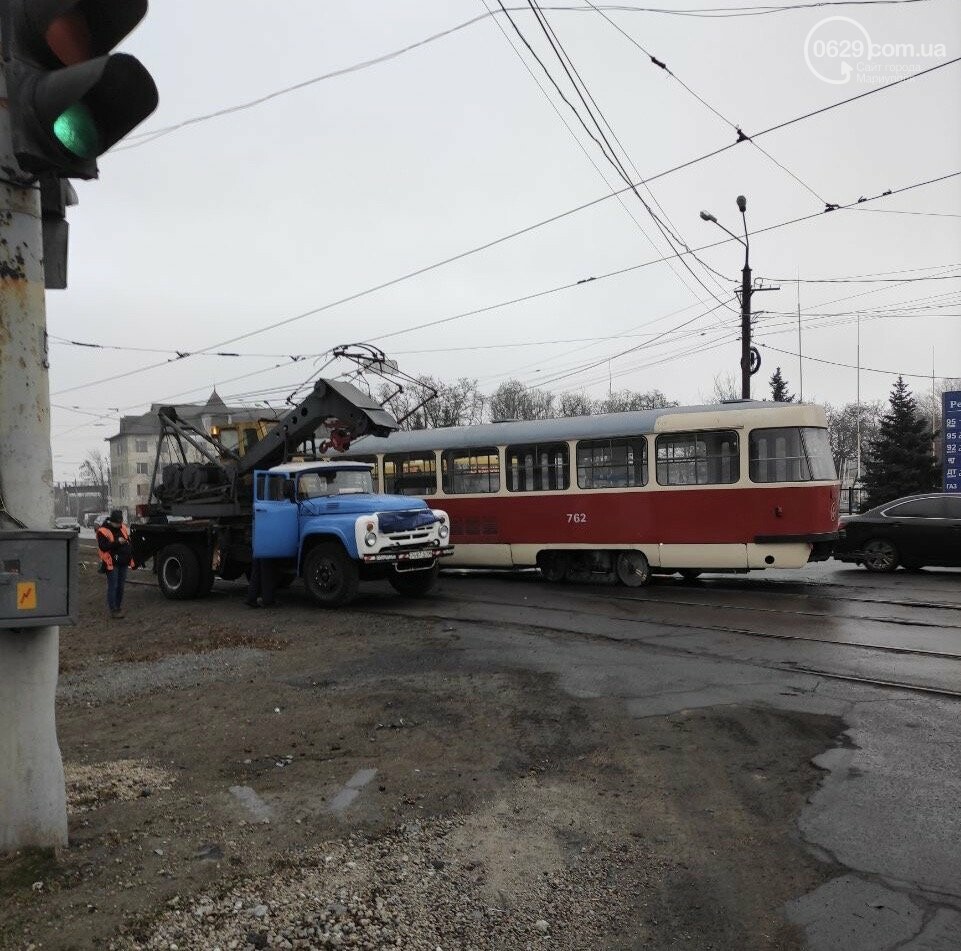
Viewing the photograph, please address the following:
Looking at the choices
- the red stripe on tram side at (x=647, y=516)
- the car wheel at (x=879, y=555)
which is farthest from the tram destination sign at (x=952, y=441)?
the red stripe on tram side at (x=647, y=516)

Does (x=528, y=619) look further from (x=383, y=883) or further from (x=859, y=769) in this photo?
(x=383, y=883)

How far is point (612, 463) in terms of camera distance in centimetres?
1573

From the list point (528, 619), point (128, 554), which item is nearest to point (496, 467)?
point (528, 619)

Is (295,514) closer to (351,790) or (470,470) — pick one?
(470,470)

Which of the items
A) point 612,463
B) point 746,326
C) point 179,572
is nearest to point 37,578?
point 612,463

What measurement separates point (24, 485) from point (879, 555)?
16.3 meters

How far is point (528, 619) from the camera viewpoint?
484 inches

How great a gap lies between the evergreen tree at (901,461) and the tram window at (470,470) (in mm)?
25128

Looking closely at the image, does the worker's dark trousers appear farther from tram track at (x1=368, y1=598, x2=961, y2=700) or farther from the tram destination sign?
the tram destination sign

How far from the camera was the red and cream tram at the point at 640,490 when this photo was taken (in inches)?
557

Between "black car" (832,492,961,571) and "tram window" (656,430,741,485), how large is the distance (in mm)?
3128

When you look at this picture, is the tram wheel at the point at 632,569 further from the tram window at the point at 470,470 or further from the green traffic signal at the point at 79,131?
the green traffic signal at the point at 79,131

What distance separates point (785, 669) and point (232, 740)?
5340mm

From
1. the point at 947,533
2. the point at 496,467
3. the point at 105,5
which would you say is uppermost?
the point at 105,5
